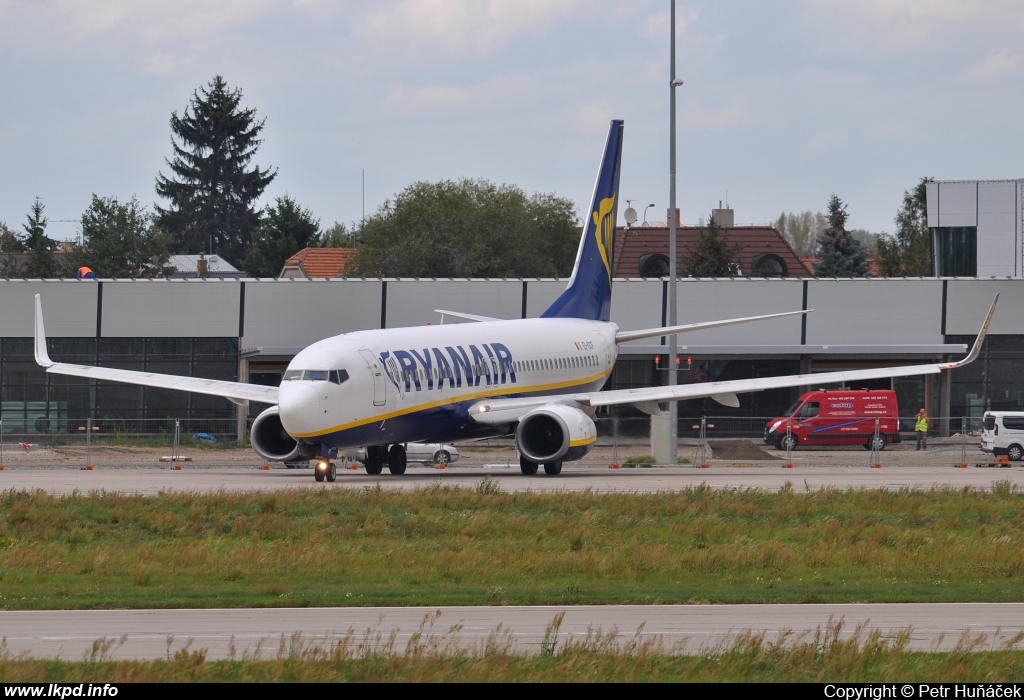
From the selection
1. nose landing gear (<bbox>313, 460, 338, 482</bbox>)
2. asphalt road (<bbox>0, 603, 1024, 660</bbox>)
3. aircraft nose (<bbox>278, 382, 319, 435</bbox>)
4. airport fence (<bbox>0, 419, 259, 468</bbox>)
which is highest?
aircraft nose (<bbox>278, 382, 319, 435</bbox>)

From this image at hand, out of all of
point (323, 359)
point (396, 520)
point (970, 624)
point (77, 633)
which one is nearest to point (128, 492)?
point (323, 359)

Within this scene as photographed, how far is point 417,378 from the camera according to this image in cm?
3303

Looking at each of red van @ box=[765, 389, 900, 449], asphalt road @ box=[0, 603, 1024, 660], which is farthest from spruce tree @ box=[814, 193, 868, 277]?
asphalt road @ box=[0, 603, 1024, 660]

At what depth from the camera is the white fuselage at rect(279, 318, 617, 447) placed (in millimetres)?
30453

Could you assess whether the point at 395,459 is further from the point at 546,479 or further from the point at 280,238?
the point at 280,238

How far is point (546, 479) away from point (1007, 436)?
2079cm

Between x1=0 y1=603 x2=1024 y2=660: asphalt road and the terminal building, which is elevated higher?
the terminal building

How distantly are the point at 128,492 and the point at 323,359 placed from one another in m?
5.29

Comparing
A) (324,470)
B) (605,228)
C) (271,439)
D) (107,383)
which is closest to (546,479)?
(324,470)

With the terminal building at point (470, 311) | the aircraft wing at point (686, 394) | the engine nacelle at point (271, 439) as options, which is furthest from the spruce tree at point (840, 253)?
the engine nacelle at point (271, 439)

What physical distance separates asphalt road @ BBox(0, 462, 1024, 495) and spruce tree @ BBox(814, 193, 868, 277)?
45.7m

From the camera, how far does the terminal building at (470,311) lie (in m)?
59.1

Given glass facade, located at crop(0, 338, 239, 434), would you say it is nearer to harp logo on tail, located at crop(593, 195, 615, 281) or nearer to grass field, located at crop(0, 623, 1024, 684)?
harp logo on tail, located at crop(593, 195, 615, 281)

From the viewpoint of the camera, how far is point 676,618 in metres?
14.4
